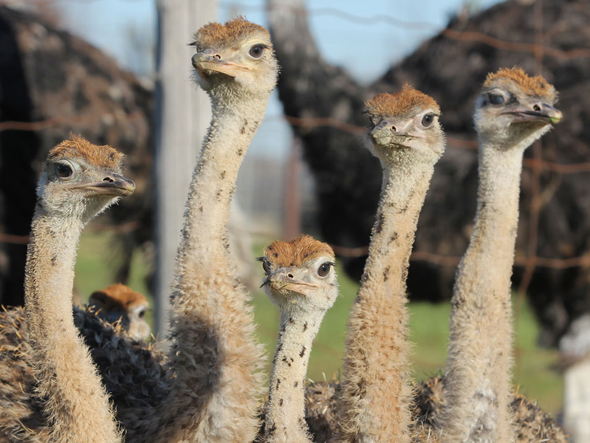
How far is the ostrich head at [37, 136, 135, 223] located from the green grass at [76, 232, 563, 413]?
8.99ft

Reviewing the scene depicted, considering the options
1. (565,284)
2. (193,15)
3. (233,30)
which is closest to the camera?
(233,30)

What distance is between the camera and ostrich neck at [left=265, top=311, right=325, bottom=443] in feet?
8.66

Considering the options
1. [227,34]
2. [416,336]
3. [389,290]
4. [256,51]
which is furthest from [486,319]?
[416,336]

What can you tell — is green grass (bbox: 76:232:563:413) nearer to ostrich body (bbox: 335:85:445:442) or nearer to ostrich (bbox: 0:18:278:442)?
ostrich body (bbox: 335:85:445:442)

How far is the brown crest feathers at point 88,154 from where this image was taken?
8.48 ft

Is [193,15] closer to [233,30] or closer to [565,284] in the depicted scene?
[233,30]

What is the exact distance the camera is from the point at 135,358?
326 centimetres

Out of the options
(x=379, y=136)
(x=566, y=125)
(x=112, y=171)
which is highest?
(x=566, y=125)

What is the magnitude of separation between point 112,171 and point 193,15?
187 centimetres

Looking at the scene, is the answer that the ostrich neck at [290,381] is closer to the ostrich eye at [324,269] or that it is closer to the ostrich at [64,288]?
the ostrich eye at [324,269]

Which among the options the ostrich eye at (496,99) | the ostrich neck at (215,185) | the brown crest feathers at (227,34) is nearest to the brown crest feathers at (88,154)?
the ostrich neck at (215,185)

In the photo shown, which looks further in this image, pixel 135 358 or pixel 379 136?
pixel 135 358

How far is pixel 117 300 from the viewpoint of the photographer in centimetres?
402

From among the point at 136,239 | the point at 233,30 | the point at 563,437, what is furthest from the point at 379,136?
the point at 136,239
